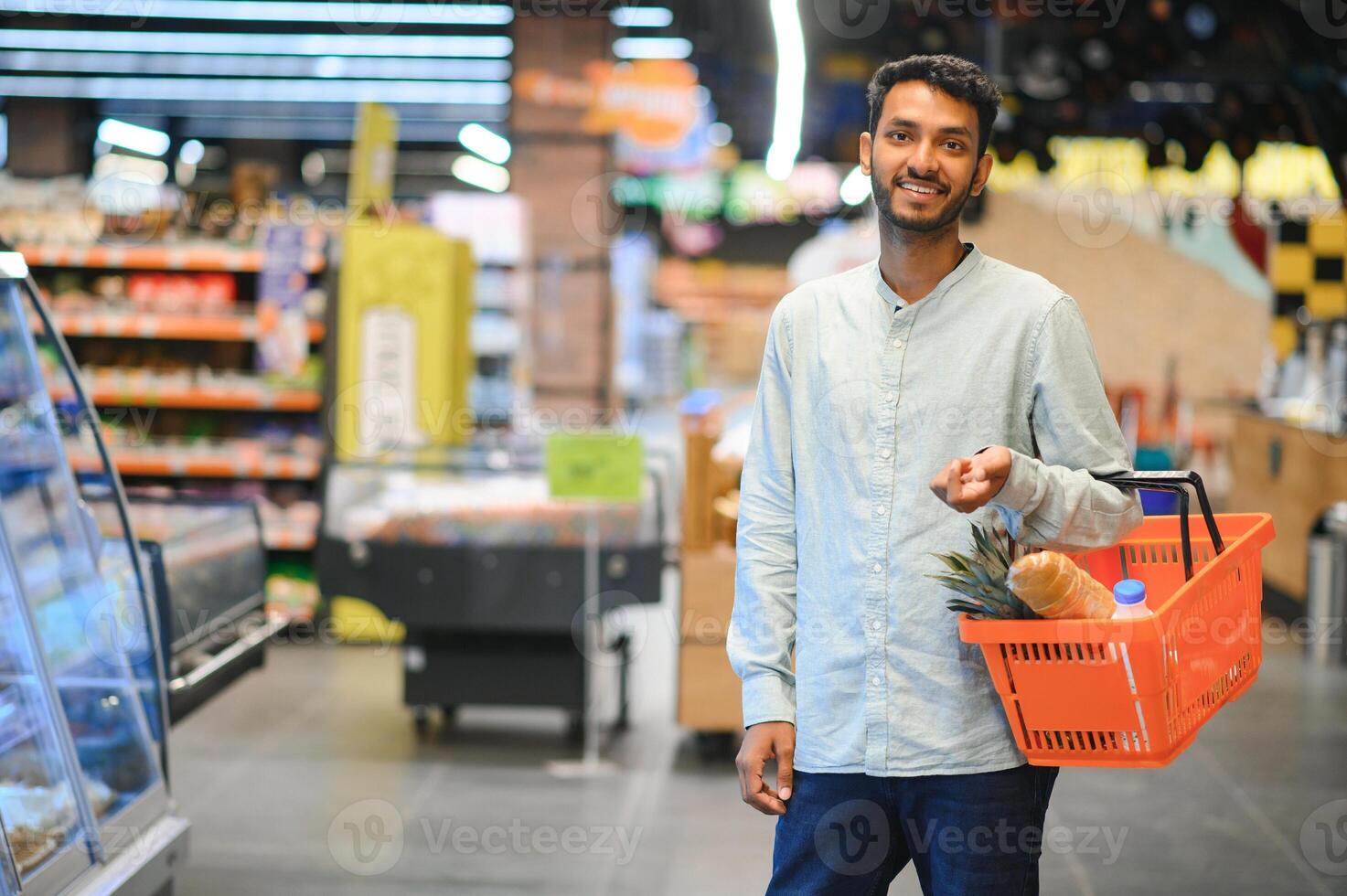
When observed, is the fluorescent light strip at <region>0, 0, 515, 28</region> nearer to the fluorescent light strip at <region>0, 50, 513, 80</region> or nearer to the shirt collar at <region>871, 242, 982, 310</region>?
the fluorescent light strip at <region>0, 50, 513, 80</region>

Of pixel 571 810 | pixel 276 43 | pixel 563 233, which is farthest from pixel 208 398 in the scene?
pixel 276 43

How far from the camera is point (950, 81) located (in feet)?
5.77

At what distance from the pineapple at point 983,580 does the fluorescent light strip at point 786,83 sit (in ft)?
15.4

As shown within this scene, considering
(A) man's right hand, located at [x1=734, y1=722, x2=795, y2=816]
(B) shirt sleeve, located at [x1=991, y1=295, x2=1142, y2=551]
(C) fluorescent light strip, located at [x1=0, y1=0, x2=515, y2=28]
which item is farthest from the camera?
(C) fluorescent light strip, located at [x1=0, y1=0, x2=515, y2=28]

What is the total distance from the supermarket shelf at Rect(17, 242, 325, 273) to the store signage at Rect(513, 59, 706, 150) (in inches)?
93.1

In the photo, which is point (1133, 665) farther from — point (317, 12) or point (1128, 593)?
point (317, 12)

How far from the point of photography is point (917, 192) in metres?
1.76

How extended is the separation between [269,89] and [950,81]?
47.9 feet

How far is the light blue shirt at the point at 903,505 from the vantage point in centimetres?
174

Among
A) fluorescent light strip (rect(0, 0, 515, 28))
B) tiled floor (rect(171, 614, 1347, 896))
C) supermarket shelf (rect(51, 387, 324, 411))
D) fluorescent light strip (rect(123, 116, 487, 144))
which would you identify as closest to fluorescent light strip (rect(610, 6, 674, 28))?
fluorescent light strip (rect(0, 0, 515, 28))

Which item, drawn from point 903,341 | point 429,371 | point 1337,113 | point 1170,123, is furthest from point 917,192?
point 1170,123

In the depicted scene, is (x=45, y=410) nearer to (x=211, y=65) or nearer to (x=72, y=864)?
(x=72, y=864)

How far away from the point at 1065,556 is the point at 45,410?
2476 millimetres

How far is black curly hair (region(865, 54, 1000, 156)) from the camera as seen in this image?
1763 millimetres
